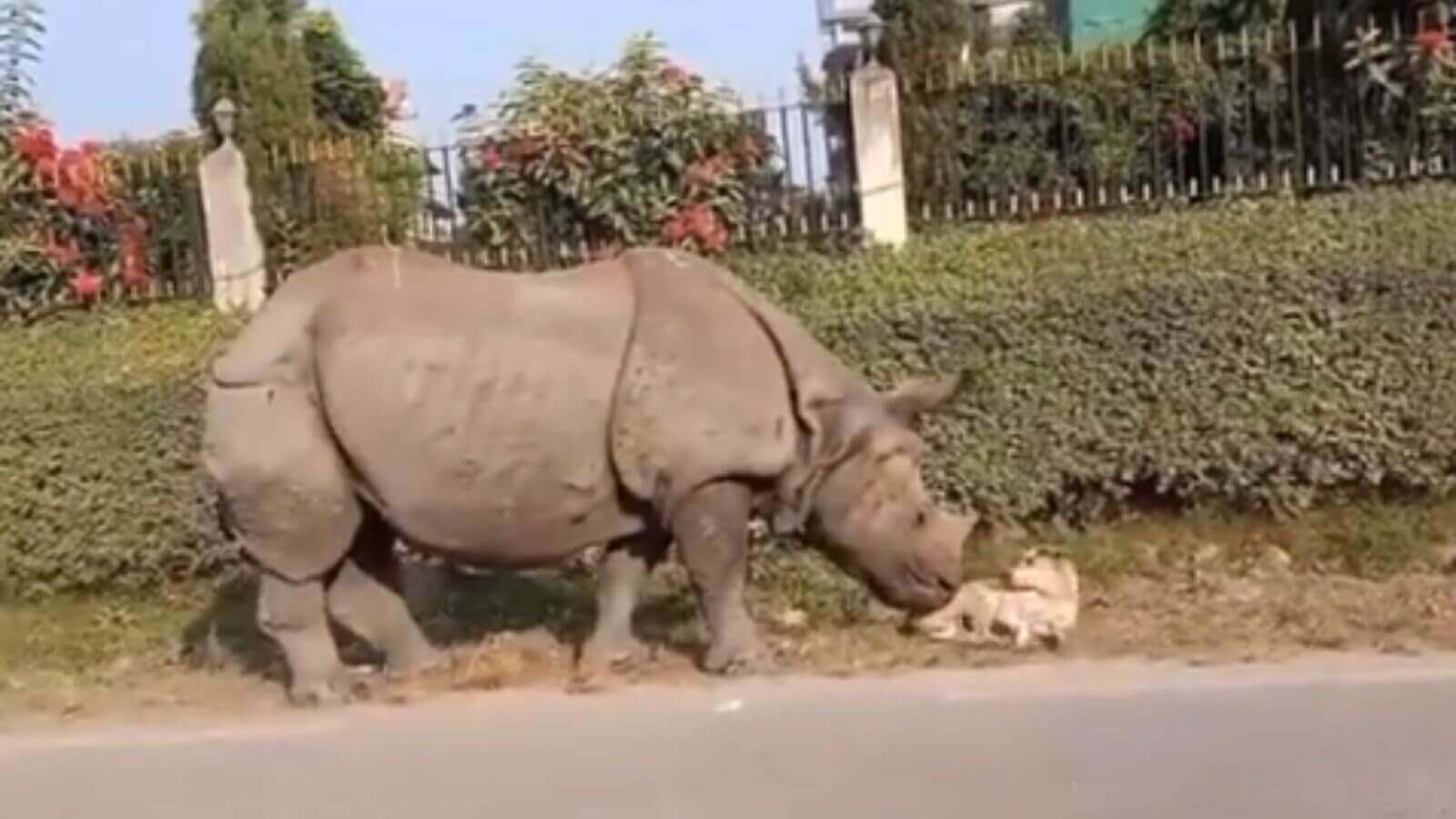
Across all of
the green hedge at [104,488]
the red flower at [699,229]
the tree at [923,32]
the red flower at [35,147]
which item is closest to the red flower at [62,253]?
the red flower at [35,147]

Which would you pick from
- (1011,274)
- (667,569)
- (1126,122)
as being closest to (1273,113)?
(1126,122)

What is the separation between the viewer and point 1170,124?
38.2 feet

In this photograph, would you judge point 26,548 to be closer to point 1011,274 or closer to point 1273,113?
point 1011,274

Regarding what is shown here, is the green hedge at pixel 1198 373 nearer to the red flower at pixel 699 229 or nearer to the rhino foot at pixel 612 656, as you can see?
the rhino foot at pixel 612 656

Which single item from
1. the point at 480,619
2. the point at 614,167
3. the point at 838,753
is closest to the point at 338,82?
the point at 614,167

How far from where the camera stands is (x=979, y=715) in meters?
6.19

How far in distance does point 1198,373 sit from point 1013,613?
71.1 inches

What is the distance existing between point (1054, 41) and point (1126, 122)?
6573mm

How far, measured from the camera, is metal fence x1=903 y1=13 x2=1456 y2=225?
11188 millimetres

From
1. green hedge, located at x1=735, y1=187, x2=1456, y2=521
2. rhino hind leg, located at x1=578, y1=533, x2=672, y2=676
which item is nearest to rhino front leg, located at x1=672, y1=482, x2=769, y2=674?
rhino hind leg, located at x1=578, y1=533, x2=672, y2=676

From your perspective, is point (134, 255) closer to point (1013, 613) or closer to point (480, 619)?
point (480, 619)

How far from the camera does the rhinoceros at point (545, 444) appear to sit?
6.51 meters

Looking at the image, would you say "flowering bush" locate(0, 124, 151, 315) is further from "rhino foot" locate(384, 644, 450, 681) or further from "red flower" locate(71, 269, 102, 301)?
"rhino foot" locate(384, 644, 450, 681)

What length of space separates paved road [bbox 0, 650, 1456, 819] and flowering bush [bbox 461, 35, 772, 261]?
16.9ft
